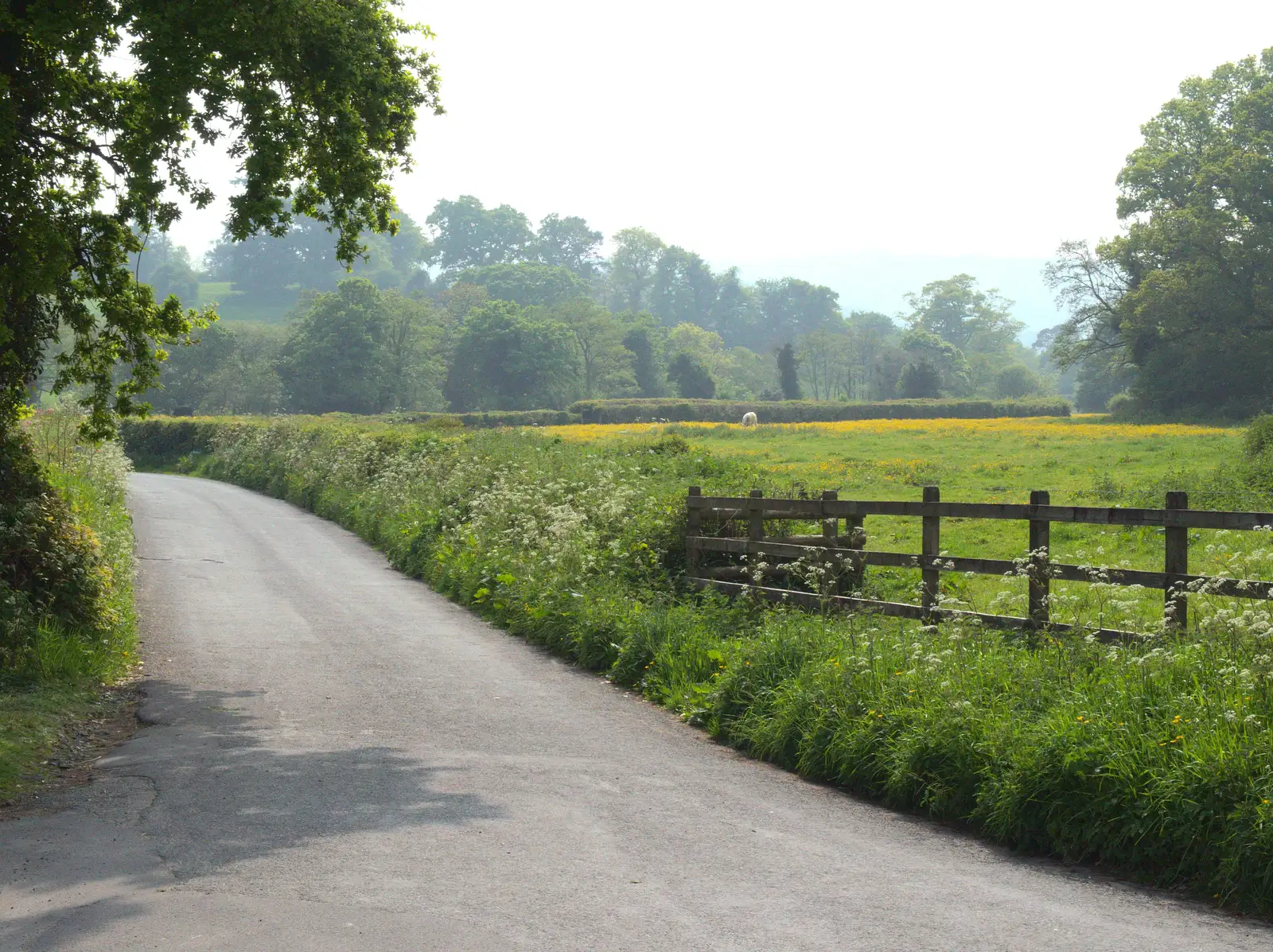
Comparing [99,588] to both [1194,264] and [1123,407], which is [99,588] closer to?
[1194,264]

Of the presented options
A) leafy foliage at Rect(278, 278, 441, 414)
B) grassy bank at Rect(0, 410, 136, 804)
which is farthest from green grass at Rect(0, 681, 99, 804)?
leafy foliage at Rect(278, 278, 441, 414)

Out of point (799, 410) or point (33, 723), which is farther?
point (799, 410)

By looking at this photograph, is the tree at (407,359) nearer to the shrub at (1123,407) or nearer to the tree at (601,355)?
the tree at (601,355)

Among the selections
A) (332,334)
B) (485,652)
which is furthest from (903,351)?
(485,652)

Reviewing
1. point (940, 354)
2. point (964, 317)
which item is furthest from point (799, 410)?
point (964, 317)

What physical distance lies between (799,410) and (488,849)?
8249 centimetres

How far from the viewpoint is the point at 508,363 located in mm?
115188

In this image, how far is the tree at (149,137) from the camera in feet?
35.1

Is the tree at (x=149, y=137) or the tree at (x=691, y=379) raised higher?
the tree at (x=691, y=379)

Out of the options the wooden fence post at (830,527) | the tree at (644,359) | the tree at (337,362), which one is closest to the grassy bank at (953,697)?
the wooden fence post at (830,527)

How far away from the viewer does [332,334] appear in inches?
4035

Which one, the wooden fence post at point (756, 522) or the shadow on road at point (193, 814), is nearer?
the shadow on road at point (193, 814)

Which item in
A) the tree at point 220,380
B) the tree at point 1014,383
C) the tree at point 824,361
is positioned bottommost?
the tree at point 220,380

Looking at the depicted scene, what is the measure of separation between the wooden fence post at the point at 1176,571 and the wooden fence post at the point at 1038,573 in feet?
2.93
